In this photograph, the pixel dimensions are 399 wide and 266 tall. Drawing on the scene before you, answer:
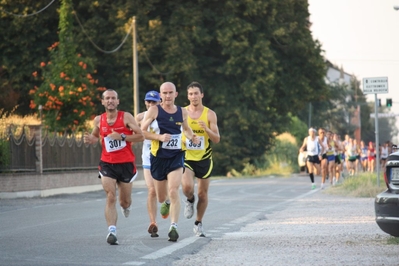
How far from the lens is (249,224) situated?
56.9 ft

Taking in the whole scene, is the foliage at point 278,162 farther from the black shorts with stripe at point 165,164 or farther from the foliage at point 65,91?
the black shorts with stripe at point 165,164

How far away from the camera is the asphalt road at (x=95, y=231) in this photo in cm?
1142

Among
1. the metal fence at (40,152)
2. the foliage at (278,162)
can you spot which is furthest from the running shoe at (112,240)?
the foliage at (278,162)

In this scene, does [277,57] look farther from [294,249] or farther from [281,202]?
[294,249]

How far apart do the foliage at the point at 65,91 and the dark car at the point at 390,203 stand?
2927 cm

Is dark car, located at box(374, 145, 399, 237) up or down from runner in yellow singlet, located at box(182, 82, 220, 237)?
down

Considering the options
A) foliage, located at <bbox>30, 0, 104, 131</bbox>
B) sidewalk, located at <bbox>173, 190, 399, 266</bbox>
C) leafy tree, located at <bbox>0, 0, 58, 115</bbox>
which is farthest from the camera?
leafy tree, located at <bbox>0, 0, 58, 115</bbox>

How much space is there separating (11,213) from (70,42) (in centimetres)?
2182

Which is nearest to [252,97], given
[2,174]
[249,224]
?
[2,174]

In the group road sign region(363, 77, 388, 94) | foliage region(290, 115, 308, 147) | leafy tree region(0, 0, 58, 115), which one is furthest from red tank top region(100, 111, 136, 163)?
foliage region(290, 115, 308, 147)

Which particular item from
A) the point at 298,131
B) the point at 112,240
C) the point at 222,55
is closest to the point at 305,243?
the point at 112,240

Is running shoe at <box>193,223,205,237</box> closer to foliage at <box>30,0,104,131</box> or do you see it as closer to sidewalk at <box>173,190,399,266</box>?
sidewalk at <box>173,190,399,266</box>

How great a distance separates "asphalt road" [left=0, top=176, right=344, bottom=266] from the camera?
11422 mm

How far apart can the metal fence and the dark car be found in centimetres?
1790
